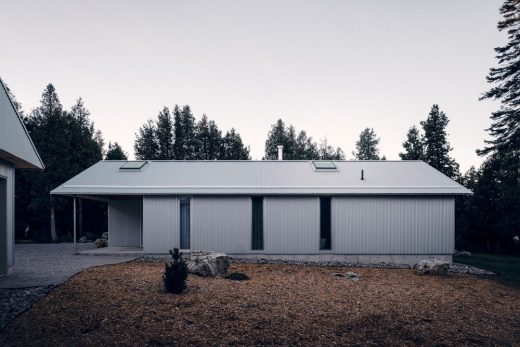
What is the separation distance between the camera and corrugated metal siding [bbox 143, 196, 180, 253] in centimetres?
1491

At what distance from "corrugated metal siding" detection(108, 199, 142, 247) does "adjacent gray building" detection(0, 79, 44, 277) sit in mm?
7197

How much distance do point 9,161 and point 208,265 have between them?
6.37 m

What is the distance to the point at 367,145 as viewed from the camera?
4722cm

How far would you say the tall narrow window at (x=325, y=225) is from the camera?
1500cm

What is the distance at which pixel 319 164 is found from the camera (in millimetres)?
17812

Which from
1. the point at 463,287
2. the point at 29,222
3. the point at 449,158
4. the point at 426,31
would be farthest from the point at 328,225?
the point at 29,222

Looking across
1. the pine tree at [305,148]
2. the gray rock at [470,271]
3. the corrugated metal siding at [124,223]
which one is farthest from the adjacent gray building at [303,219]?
the pine tree at [305,148]

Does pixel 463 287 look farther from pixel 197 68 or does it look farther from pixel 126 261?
pixel 197 68

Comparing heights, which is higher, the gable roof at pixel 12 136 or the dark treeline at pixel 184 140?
the dark treeline at pixel 184 140

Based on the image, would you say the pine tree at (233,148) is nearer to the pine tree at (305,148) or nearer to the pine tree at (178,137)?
the pine tree at (178,137)

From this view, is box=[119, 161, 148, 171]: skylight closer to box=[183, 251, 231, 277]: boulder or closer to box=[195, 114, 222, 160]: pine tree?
box=[183, 251, 231, 277]: boulder

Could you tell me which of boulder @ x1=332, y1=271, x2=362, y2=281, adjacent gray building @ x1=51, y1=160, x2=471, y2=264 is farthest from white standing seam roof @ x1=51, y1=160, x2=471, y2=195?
boulder @ x1=332, y1=271, x2=362, y2=281

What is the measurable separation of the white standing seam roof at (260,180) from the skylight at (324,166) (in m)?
0.25

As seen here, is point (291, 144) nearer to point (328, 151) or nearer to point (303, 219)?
point (328, 151)
